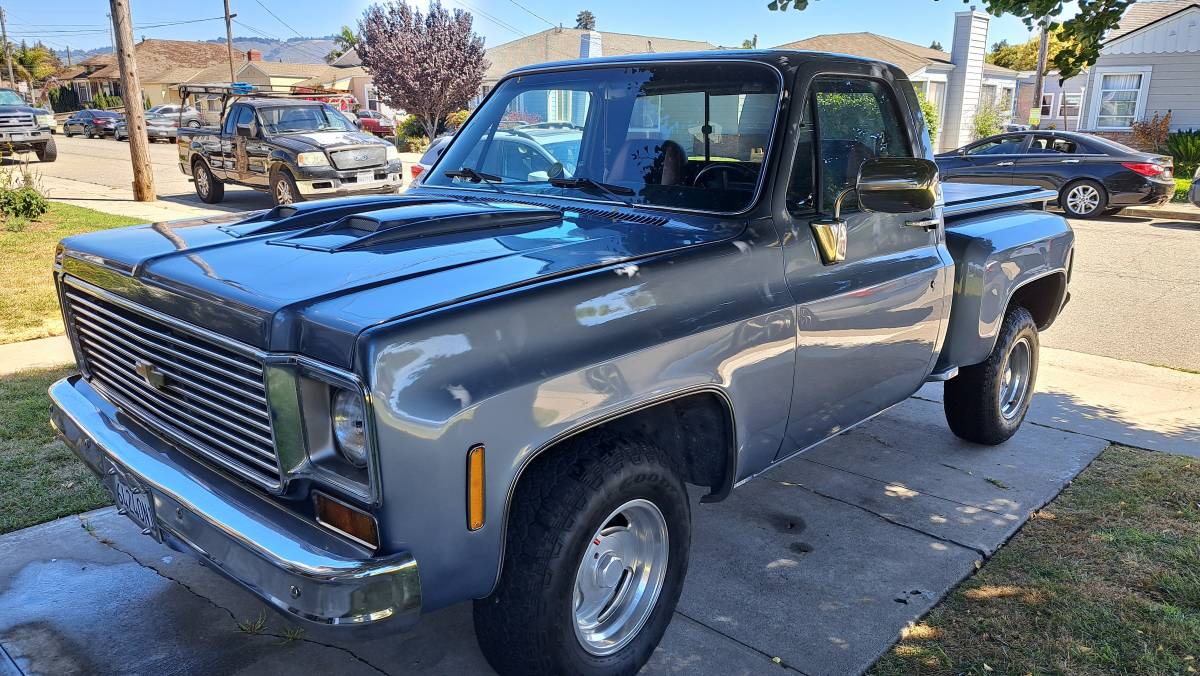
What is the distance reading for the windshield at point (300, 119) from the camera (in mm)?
14406

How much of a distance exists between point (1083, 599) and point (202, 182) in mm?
15977

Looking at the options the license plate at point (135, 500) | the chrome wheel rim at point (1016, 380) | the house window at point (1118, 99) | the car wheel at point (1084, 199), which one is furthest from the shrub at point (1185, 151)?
the license plate at point (135, 500)

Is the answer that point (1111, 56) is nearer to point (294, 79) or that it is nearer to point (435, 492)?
point (435, 492)

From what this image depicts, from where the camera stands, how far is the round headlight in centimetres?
228

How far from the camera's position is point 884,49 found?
1256 inches

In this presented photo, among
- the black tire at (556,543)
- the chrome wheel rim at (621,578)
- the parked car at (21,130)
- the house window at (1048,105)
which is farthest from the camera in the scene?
the house window at (1048,105)

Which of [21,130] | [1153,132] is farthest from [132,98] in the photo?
[1153,132]

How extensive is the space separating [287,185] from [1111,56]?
2348 centimetres

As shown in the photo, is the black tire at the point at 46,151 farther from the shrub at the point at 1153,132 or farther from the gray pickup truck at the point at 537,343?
the shrub at the point at 1153,132

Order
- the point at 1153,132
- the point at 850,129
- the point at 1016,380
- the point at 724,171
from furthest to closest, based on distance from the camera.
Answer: the point at 1153,132
the point at 1016,380
the point at 850,129
the point at 724,171

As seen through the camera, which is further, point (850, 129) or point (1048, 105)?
point (1048, 105)

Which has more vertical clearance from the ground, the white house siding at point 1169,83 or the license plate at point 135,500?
the white house siding at point 1169,83

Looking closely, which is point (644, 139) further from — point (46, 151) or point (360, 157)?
point (46, 151)

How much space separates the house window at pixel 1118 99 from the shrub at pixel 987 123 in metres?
3.38
